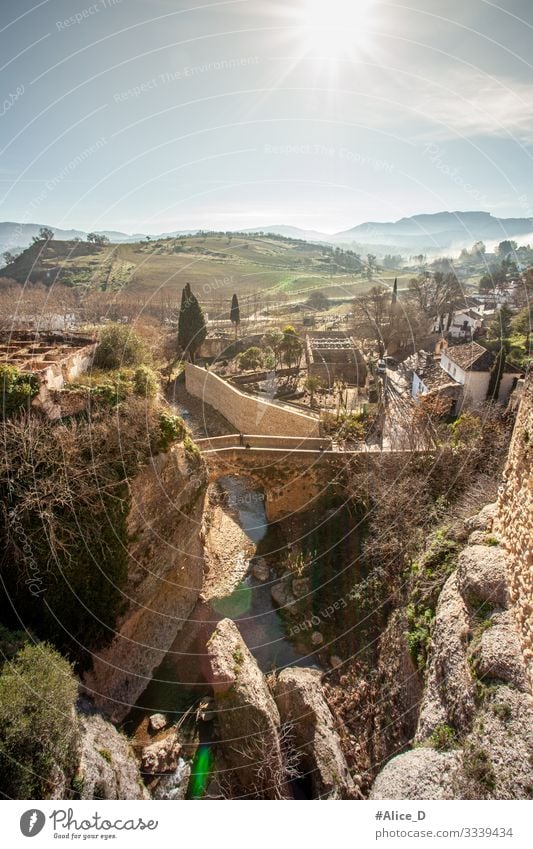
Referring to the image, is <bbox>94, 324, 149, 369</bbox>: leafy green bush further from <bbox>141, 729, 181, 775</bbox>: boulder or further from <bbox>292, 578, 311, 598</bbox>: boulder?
<bbox>141, 729, 181, 775</bbox>: boulder

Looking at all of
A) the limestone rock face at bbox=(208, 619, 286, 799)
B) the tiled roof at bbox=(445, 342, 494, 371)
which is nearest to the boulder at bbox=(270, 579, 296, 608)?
the limestone rock face at bbox=(208, 619, 286, 799)

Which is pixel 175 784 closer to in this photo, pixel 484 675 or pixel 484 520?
pixel 484 675

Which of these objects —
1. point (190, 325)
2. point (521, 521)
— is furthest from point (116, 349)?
point (521, 521)

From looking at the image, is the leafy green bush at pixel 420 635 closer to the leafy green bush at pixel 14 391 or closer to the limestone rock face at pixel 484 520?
the limestone rock face at pixel 484 520

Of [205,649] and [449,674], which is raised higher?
[449,674]

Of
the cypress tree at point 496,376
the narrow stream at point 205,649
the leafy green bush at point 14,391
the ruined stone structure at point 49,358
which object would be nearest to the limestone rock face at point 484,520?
the narrow stream at point 205,649

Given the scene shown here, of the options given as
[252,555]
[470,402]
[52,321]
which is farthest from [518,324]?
[52,321]

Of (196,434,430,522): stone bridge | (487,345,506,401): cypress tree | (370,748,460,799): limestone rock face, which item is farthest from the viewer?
(487,345,506,401): cypress tree
